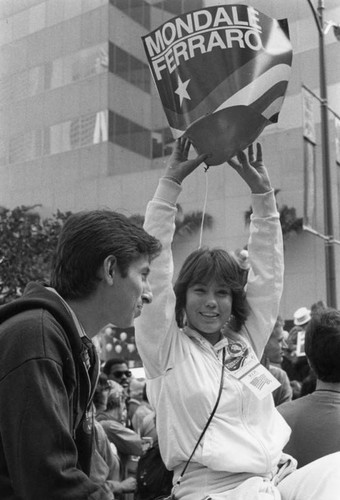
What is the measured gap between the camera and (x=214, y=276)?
2.84m

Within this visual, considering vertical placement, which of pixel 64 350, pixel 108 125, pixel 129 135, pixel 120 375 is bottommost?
pixel 120 375

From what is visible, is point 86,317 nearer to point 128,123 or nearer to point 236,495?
point 236,495

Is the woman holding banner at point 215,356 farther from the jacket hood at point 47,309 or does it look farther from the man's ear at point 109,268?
the jacket hood at point 47,309

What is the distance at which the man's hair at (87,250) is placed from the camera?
72.0 inches

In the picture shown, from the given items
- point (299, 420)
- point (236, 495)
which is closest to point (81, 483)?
point (236, 495)

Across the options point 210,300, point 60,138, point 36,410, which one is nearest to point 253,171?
point 210,300

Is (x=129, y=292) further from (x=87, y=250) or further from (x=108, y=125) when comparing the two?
(x=108, y=125)

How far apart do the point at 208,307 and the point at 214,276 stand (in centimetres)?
13

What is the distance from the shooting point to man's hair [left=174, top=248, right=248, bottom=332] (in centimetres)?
285

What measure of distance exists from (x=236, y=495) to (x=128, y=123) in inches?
1060

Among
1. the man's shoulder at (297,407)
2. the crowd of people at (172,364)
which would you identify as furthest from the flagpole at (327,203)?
the crowd of people at (172,364)

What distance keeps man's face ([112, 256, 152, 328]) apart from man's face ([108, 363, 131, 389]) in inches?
243

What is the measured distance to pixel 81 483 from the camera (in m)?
1.52

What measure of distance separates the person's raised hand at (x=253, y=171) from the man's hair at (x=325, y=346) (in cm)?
64
